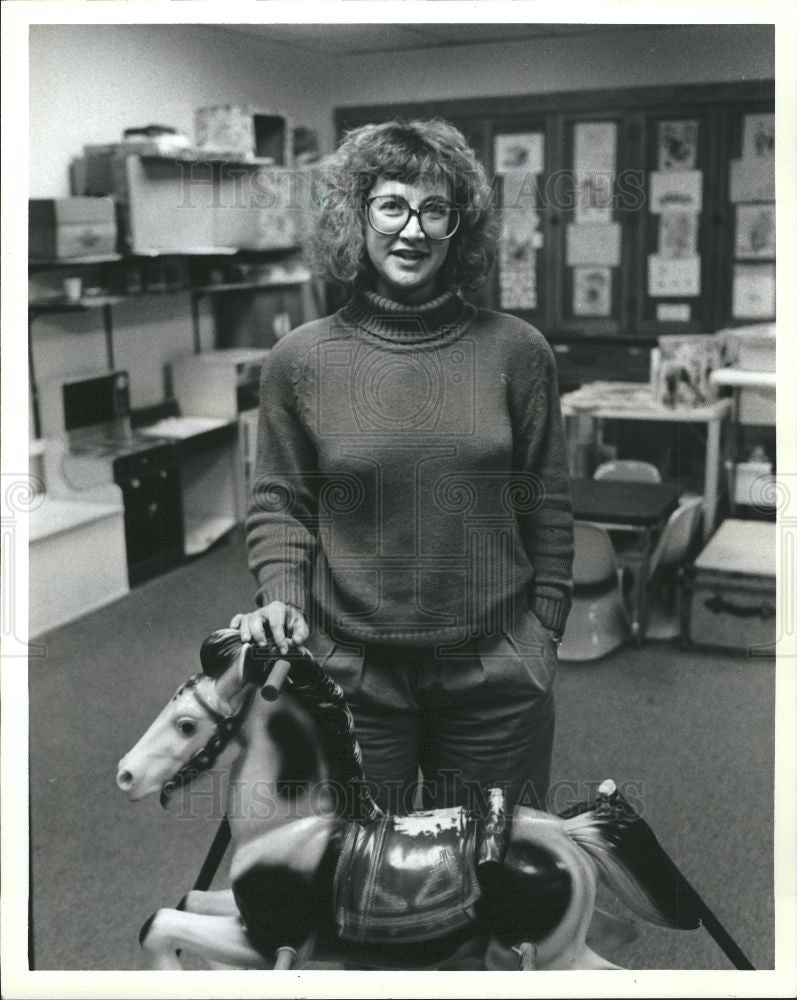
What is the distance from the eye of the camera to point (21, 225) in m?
1.70

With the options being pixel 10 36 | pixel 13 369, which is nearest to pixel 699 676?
pixel 13 369

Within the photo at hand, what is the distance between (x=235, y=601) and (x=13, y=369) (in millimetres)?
518

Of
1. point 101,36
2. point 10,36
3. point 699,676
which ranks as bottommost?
point 699,676

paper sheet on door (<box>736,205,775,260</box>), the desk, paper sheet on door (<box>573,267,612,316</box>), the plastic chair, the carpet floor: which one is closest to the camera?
the carpet floor

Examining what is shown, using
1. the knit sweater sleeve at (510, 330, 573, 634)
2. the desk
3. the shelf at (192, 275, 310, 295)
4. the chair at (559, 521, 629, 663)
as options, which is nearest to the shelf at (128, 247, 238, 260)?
the shelf at (192, 275, 310, 295)

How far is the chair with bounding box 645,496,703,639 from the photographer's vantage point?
146 inches

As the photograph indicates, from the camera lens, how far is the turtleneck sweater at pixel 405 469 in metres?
1.64

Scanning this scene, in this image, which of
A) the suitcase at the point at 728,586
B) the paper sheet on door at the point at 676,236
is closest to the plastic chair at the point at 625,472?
the suitcase at the point at 728,586

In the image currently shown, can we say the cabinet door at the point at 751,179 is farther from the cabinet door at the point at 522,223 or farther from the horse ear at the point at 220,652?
the horse ear at the point at 220,652

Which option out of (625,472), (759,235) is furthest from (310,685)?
(625,472)

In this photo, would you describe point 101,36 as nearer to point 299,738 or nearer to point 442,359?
point 442,359

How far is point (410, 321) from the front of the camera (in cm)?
164

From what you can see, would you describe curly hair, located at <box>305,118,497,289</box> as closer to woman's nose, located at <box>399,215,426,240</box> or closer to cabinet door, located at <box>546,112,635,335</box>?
woman's nose, located at <box>399,215,426,240</box>

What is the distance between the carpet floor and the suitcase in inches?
17.3
